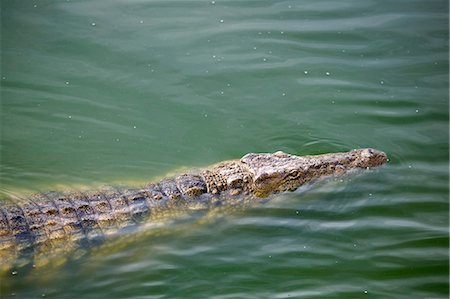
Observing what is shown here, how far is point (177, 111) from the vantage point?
20.9 ft

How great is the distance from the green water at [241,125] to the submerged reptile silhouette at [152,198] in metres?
0.15

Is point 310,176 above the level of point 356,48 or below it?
below

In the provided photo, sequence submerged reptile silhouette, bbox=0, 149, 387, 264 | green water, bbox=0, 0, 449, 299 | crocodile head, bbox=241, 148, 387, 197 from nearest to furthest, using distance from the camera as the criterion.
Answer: submerged reptile silhouette, bbox=0, 149, 387, 264 < green water, bbox=0, 0, 449, 299 < crocodile head, bbox=241, 148, 387, 197

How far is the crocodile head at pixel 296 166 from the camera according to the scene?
216 inches

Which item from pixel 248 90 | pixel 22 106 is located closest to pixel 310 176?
pixel 248 90

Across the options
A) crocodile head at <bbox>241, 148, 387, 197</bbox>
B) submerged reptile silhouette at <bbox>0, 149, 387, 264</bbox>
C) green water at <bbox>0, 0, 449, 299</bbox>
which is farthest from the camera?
crocodile head at <bbox>241, 148, 387, 197</bbox>

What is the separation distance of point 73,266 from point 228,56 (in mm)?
3047

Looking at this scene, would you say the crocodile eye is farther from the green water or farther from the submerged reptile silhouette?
the green water

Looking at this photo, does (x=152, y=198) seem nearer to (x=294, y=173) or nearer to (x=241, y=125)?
(x=294, y=173)

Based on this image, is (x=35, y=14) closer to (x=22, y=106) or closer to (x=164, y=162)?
(x=22, y=106)

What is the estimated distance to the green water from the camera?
16.5ft

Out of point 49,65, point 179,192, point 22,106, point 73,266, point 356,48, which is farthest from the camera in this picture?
point 356,48

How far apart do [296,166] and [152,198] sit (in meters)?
1.28

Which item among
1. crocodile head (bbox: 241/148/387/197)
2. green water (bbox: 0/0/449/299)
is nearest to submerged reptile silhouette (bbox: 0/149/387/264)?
crocodile head (bbox: 241/148/387/197)
